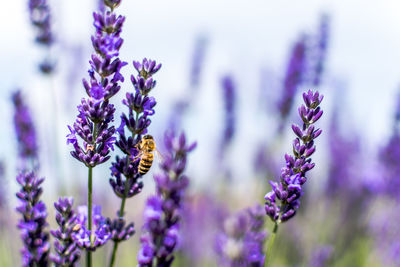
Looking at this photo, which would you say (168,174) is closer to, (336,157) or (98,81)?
(98,81)

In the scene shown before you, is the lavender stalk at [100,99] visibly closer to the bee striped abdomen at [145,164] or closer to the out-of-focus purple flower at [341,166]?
the bee striped abdomen at [145,164]

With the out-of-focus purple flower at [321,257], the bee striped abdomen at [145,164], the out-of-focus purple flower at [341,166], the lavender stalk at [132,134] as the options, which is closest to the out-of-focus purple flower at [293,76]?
the out-of-focus purple flower at [341,166]

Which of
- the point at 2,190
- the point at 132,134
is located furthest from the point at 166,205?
the point at 2,190

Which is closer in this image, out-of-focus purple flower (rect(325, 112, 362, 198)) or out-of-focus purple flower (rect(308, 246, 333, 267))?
out-of-focus purple flower (rect(308, 246, 333, 267))

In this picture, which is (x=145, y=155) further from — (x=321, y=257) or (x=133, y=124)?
(x=321, y=257)

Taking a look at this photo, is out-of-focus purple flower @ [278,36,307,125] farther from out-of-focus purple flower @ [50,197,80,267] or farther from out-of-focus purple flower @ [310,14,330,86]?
out-of-focus purple flower @ [50,197,80,267]

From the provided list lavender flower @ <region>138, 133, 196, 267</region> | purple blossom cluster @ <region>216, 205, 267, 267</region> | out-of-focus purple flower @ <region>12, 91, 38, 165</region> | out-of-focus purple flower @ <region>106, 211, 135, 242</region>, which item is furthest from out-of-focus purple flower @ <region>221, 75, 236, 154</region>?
lavender flower @ <region>138, 133, 196, 267</region>

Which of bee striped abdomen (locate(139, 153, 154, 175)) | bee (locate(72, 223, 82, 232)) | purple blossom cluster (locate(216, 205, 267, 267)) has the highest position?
bee striped abdomen (locate(139, 153, 154, 175))

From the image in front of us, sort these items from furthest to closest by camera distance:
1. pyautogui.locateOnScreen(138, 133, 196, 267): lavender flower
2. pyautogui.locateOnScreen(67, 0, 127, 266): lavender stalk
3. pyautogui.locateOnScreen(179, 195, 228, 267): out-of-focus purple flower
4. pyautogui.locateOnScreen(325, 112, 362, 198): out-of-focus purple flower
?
1. pyautogui.locateOnScreen(325, 112, 362, 198): out-of-focus purple flower
2. pyautogui.locateOnScreen(179, 195, 228, 267): out-of-focus purple flower
3. pyautogui.locateOnScreen(67, 0, 127, 266): lavender stalk
4. pyautogui.locateOnScreen(138, 133, 196, 267): lavender flower
